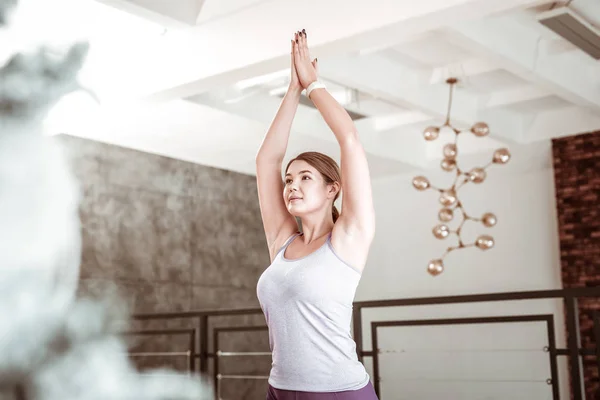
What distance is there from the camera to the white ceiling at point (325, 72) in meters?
4.38

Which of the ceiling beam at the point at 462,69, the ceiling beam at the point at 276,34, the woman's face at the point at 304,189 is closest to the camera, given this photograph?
the woman's face at the point at 304,189

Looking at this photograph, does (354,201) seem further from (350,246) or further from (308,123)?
(308,123)

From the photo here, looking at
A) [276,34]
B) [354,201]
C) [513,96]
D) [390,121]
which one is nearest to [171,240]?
[390,121]

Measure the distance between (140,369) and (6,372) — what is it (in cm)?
135

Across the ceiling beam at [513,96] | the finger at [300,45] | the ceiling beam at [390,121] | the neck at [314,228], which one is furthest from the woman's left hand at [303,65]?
the ceiling beam at [390,121]

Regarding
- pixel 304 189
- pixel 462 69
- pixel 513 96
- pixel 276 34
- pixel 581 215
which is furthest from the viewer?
pixel 581 215

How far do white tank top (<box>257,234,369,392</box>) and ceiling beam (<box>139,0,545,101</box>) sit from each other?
8.87ft

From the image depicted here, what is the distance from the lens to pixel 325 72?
550 cm

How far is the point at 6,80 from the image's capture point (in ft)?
18.7

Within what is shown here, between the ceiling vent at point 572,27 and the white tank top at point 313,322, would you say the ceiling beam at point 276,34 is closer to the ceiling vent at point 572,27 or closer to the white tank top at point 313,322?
the ceiling vent at point 572,27

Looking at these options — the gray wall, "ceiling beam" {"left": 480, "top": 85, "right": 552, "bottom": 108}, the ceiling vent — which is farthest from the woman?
"ceiling beam" {"left": 480, "top": 85, "right": 552, "bottom": 108}

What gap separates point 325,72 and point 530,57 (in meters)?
1.54

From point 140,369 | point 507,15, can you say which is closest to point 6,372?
point 140,369

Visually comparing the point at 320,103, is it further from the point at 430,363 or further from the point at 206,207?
the point at 430,363
